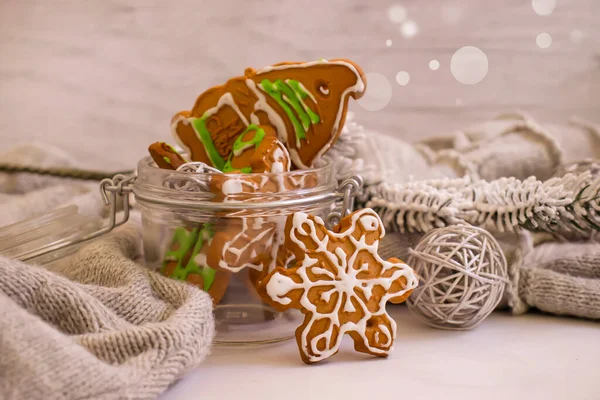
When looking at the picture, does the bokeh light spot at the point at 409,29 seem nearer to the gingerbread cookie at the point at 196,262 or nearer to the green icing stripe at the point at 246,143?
the green icing stripe at the point at 246,143

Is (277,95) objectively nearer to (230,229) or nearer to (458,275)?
(230,229)

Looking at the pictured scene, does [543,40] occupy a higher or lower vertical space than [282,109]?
higher

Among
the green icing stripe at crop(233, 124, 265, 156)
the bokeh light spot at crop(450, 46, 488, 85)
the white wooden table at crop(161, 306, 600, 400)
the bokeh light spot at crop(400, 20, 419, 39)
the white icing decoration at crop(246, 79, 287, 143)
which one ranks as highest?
the bokeh light spot at crop(400, 20, 419, 39)

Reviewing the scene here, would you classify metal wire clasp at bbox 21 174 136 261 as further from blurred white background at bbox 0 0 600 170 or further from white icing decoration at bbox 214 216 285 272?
blurred white background at bbox 0 0 600 170

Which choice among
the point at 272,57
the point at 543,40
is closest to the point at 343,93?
the point at 272,57

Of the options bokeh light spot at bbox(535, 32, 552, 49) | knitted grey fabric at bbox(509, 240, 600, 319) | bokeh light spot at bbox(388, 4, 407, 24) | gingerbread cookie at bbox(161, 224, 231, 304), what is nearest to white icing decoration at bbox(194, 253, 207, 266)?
gingerbread cookie at bbox(161, 224, 231, 304)

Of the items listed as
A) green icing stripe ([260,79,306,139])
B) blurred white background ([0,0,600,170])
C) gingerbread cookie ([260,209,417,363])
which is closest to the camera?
gingerbread cookie ([260,209,417,363])
